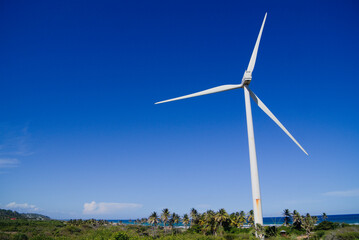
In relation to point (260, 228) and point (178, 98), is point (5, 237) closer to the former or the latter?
point (178, 98)

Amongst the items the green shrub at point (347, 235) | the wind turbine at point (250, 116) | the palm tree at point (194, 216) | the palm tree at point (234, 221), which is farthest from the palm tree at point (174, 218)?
the wind turbine at point (250, 116)

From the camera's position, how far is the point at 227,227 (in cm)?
9412

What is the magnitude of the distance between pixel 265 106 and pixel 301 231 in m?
80.7

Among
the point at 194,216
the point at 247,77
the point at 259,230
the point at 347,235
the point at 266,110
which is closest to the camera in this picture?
the point at 259,230

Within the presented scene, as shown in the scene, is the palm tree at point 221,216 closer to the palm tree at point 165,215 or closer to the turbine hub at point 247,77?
the palm tree at point 165,215

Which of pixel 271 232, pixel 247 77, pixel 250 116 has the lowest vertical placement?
pixel 271 232

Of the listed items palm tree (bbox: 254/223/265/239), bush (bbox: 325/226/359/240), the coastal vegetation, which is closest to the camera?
palm tree (bbox: 254/223/265/239)

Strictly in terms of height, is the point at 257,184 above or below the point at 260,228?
above

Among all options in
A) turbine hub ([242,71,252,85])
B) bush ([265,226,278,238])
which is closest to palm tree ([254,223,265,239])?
bush ([265,226,278,238])

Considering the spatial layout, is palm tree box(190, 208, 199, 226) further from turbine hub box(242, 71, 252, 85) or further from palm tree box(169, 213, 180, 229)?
turbine hub box(242, 71, 252, 85)

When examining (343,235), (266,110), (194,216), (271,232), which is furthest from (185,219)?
(266,110)

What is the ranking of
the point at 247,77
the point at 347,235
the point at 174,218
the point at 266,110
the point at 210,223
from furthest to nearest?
the point at 174,218
the point at 210,223
the point at 347,235
the point at 266,110
the point at 247,77

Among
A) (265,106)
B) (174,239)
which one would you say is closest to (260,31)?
(265,106)

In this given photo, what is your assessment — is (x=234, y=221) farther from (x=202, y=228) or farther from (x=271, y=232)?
(x=271, y=232)
